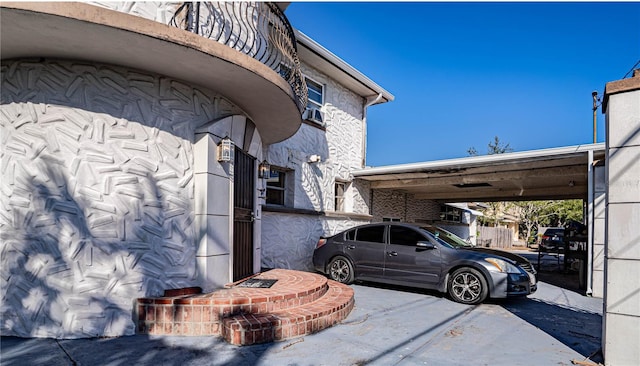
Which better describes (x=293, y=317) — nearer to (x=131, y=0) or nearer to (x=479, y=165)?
(x=131, y=0)

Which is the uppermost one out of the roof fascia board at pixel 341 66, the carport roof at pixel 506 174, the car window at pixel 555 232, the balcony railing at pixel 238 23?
the roof fascia board at pixel 341 66

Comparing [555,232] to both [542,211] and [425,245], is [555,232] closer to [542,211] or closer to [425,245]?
[542,211]

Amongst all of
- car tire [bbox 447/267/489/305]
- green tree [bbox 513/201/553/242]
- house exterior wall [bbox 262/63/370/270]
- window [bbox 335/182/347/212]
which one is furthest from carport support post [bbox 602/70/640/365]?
green tree [bbox 513/201/553/242]

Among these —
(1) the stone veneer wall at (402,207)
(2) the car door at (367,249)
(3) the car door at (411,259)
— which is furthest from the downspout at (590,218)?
(1) the stone veneer wall at (402,207)

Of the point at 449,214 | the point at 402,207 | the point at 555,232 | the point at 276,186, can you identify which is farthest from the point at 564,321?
the point at 555,232

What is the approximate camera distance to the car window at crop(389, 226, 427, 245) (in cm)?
759

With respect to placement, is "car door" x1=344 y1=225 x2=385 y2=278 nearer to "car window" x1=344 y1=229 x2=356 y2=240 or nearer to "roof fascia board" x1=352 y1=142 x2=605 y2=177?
"car window" x1=344 y1=229 x2=356 y2=240

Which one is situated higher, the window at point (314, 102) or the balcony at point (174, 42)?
the window at point (314, 102)

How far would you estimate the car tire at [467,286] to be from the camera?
21.6 ft

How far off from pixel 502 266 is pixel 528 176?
4.06 metres

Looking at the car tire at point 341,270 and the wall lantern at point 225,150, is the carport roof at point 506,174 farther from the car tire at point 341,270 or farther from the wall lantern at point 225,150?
the wall lantern at point 225,150

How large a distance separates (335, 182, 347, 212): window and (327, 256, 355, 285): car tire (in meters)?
3.15

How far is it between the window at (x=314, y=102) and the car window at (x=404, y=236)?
3827mm

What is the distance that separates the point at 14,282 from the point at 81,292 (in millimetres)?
723
